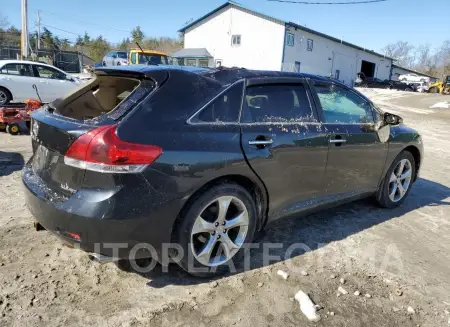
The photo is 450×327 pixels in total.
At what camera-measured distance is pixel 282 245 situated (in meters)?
3.65

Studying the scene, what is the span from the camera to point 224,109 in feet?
9.76

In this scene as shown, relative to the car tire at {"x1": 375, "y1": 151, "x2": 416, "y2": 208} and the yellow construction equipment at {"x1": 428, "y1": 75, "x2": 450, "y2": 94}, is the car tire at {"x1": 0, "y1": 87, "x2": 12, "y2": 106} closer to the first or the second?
the car tire at {"x1": 375, "y1": 151, "x2": 416, "y2": 208}

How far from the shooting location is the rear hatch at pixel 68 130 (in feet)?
8.18

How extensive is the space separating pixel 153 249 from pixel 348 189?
7.73 feet

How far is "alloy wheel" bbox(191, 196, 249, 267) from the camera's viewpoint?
2893mm

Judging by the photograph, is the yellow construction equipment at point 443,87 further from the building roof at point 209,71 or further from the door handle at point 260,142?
the door handle at point 260,142

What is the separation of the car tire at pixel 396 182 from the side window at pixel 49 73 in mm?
10794

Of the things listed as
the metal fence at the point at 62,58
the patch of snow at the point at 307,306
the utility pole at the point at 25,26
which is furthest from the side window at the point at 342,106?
the metal fence at the point at 62,58

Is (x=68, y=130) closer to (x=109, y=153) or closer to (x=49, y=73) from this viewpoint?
(x=109, y=153)

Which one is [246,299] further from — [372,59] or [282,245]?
[372,59]

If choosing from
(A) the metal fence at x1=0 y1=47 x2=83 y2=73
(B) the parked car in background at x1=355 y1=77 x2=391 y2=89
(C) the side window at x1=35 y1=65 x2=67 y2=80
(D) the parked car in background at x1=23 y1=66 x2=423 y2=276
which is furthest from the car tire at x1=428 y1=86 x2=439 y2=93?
(D) the parked car in background at x1=23 y1=66 x2=423 y2=276

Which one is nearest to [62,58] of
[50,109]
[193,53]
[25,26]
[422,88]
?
[193,53]

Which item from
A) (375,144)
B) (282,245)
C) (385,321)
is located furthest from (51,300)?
(375,144)

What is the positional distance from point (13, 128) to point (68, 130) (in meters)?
6.43
